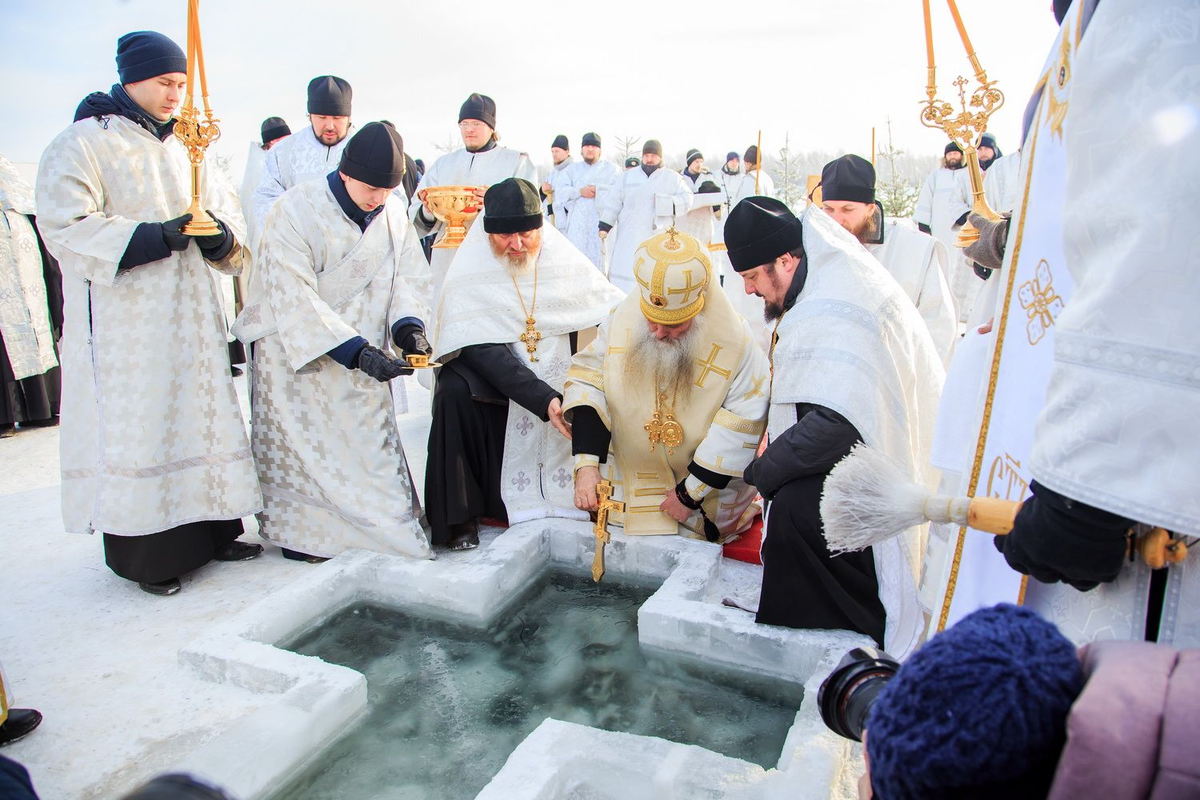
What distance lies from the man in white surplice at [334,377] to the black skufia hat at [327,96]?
2192mm

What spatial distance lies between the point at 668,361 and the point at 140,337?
2.19 m

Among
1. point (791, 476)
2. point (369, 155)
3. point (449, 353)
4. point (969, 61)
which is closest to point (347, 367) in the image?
point (449, 353)

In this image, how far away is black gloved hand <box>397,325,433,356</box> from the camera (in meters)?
3.63

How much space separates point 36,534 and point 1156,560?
465 centimetres

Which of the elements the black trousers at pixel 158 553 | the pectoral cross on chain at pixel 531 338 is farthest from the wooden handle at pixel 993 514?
the black trousers at pixel 158 553

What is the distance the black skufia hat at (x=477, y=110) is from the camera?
6734mm

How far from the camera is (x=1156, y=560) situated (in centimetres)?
115

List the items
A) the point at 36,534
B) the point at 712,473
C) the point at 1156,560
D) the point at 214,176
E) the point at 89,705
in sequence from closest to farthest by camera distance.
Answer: the point at 1156,560, the point at 89,705, the point at 712,473, the point at 214,176, the point at 36,534

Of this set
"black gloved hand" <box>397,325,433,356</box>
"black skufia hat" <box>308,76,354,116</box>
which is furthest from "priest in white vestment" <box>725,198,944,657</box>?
"black skufia hat" <box>308,76,354,116</box>

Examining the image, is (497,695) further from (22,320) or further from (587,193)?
(587,193)

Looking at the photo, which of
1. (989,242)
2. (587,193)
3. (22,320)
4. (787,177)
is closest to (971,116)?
(989,242)

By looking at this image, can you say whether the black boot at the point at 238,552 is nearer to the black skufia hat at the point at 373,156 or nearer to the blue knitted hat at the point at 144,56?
A: the black skufia hat at the point at 373,156

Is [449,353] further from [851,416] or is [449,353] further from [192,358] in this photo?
[851,416]

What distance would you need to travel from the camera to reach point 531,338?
3990 mm
